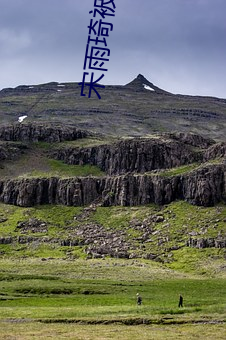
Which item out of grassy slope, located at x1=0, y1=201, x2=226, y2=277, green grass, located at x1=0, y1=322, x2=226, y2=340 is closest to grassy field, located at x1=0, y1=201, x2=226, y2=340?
green grass, located at x1=0, y1=322, x2=226, y2=340

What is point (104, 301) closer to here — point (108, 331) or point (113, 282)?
point (113, 282)

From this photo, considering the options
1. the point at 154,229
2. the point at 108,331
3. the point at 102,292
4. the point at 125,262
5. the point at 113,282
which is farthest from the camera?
the point at 154,229

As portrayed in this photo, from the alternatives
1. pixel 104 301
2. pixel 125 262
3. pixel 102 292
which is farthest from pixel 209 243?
pixel 104 301

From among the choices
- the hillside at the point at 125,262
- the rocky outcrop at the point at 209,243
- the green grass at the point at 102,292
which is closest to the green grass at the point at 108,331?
the hillside at the point at 125,262

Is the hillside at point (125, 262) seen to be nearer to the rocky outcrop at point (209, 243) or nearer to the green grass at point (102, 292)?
the green grass at point (102, 292)

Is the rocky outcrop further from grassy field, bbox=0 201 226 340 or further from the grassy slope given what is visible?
grassy field, bbox=0 201 226 340

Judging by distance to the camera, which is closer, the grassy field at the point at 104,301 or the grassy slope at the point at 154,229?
the grassy field at the point at 104,301

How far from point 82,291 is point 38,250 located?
70.3 metres

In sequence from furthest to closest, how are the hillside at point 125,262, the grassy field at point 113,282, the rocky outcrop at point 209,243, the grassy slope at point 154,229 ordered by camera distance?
the rocky outcrop at point 209,243, the grassy slope at point 154,229, the hillside at point 125,262, the grassy field at point 113,282

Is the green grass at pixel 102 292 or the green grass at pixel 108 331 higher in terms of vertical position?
the green grass at pixel 108 331

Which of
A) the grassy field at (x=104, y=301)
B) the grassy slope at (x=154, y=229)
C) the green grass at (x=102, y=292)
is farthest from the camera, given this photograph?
the grassy slope at (x=154, y=229)

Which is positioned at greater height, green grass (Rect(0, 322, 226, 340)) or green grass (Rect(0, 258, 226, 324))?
green grass (Rect(0, 322, 226, 340))

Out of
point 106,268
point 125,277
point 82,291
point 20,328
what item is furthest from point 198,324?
point 106,268

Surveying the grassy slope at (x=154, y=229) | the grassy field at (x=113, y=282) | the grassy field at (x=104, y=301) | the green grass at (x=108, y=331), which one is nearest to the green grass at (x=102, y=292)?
the grassy field at (x=104, y=301)
